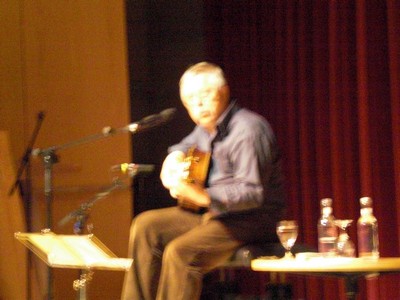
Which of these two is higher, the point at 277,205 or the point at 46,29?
the point at 46,29

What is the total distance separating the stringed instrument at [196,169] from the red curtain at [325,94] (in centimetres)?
102

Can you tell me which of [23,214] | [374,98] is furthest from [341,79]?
[23,214]

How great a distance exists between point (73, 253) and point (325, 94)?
198cm

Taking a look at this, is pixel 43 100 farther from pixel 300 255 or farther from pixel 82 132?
pixel 300 255

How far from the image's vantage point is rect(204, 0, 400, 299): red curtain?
3750mm

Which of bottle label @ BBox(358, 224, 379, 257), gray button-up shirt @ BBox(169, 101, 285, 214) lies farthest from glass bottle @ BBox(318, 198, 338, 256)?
gray button-up shirt @ BBox(169, 101, 285, 214)

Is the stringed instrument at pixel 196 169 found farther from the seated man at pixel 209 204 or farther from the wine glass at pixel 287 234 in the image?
the wine glass at pixel 287 234

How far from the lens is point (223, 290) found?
393 centimetres

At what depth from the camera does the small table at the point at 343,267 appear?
2.57 m

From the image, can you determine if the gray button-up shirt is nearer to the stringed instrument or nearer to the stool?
the stringed instrument

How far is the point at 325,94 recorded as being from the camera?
412 cm

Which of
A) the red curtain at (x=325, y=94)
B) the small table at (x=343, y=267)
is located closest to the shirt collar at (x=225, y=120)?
the small table at (x=343, y=267)

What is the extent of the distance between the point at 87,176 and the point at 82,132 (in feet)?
0.93

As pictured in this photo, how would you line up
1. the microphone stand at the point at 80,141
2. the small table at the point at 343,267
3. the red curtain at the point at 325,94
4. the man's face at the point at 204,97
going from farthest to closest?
the red curtain at the point at 325,94 < the man's face at the point at 204,97 < the microphone stand at the point at 80,141 < the small table at the point at 343,267
